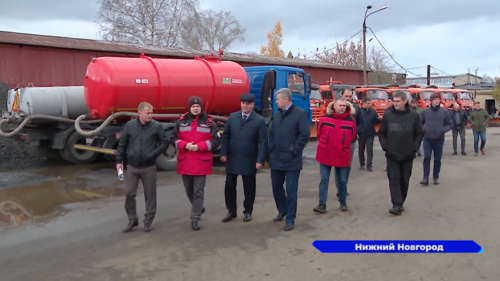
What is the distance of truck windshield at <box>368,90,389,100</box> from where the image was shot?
2270 cm

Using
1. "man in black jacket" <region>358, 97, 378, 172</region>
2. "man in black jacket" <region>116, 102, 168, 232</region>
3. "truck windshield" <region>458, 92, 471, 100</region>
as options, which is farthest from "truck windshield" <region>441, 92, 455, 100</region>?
"man in black jacket" <region>116, 102, 168, 232</region>

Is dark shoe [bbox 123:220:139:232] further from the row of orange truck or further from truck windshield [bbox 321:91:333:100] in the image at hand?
truck windshield [bbox 321:91:333:100]

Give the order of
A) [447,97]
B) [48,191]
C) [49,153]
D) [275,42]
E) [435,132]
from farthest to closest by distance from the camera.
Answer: [275,42] < [447,97] < [49,153] < [435,132] < [48,191]

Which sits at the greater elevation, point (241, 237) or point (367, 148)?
point (367, 148)

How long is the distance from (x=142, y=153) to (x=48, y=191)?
11.8 ft

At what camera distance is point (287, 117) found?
5.75 m

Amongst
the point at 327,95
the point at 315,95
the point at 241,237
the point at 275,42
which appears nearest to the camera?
the point at 241,237

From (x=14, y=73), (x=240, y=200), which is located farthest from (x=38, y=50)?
(x=240, y=200)

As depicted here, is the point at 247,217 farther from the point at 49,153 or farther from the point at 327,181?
the point at 49,153

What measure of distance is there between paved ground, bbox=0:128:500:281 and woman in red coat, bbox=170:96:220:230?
0.42 meters

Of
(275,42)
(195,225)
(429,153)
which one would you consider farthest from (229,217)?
(275,42)

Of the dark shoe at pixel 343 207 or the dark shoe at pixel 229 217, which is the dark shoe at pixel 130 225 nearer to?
the dark shoe at pixel 229 217

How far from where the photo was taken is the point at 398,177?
6387 mm

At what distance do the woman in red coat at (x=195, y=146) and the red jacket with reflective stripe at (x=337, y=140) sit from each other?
5.25 ft
